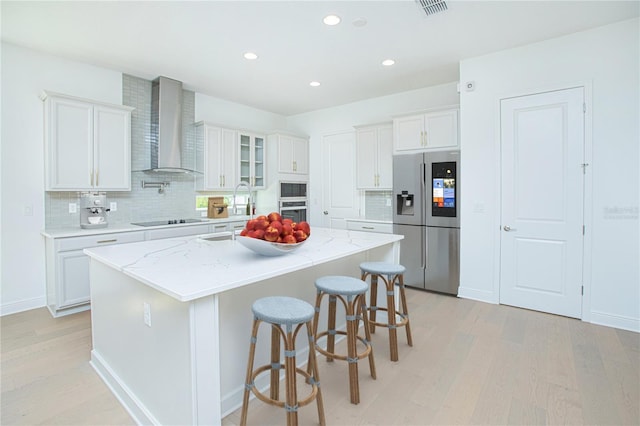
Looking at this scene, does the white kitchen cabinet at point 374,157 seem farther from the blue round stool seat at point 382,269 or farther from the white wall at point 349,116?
the blue round stool seat at point 382,269

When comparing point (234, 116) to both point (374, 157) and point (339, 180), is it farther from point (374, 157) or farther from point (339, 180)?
point (374, 157)

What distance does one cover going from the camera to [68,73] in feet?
12.3

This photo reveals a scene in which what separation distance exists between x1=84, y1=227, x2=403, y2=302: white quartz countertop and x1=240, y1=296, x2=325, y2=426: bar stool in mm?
194

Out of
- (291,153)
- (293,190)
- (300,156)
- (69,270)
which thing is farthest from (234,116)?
(69,270)

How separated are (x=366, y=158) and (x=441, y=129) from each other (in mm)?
1299

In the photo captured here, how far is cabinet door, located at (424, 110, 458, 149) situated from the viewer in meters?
4.07

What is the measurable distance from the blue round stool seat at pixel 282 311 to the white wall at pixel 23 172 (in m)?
3.36

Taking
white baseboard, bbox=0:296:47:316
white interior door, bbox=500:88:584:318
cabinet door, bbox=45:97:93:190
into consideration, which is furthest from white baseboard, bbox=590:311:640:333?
white baseboard, bbox=0:296:47:316

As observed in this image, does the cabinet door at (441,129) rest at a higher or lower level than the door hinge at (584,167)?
higher

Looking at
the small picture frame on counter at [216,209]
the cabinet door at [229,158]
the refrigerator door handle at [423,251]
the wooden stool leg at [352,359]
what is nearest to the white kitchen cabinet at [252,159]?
the cabinet door at [229,158]

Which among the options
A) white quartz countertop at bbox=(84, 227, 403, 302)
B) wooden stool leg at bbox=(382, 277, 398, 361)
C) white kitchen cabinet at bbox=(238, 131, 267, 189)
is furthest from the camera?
white kitchen cabinet at bbox=(238, 131, 267, 189)

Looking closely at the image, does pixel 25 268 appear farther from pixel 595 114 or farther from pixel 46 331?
pixel 595 114

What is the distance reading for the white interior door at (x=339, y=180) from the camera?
5.70 metres

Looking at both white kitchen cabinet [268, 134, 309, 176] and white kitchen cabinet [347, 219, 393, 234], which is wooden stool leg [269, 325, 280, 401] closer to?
white kitchen cabinet [347, 219, 393, 234]
